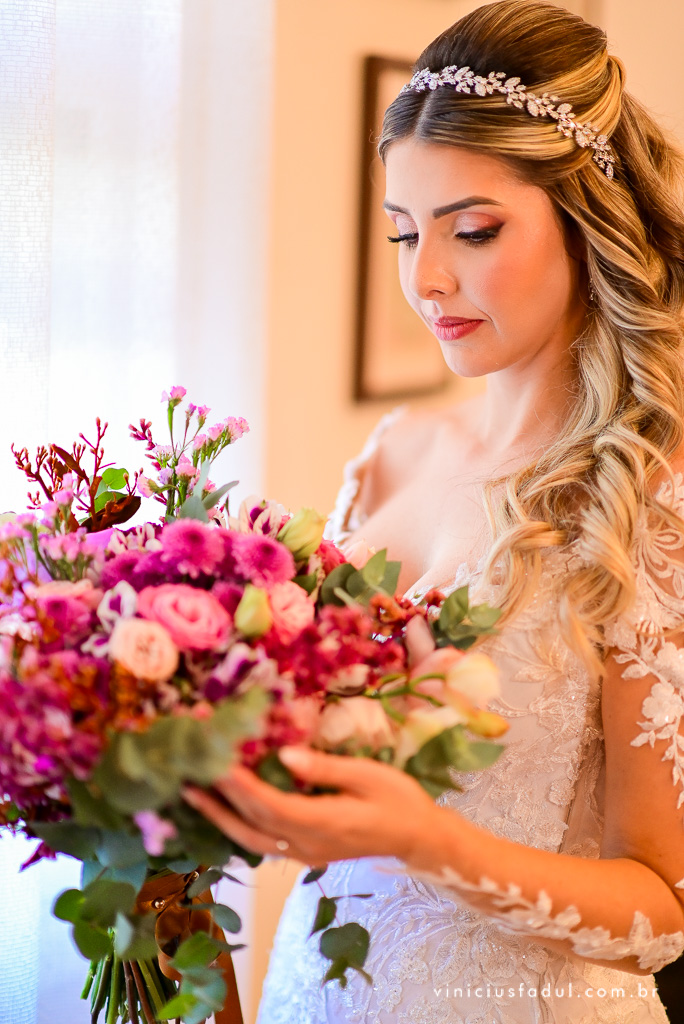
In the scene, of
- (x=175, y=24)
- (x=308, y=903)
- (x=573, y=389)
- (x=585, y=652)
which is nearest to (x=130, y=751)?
(x=585, y=652)

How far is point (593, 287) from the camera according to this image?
132 cm

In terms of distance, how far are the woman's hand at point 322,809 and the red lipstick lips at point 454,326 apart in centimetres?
68

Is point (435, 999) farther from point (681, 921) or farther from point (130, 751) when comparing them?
point (130, 751)

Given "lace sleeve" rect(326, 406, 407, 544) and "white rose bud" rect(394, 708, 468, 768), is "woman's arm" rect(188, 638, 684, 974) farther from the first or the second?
"lace sleeve" rect(326, 406, 407, 544)

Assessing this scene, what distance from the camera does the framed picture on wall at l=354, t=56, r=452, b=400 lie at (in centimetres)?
211

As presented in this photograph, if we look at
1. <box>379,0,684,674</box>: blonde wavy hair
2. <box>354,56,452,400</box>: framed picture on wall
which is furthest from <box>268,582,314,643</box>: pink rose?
<box>354,56,452,400</box>: framed picture on wall

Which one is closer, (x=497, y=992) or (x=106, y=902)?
(x=106, y=902)

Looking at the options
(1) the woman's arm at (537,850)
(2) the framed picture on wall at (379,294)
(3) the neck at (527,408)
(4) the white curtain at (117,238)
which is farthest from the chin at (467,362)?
(2) the framed picture on wall at (379,294)

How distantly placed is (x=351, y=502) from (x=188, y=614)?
973mm

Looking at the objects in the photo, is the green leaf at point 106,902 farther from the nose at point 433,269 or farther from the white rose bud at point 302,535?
the nose at point 433,269

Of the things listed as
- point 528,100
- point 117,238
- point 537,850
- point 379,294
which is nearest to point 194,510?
point 537,850

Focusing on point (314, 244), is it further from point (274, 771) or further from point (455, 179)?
point (274, 771)

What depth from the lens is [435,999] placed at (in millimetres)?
1161

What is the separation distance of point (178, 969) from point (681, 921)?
566 mm
